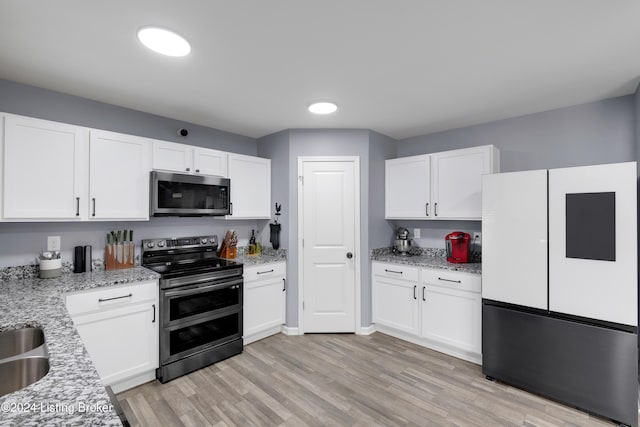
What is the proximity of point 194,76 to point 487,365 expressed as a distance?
3335 mm

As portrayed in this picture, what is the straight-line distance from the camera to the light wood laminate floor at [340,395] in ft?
6.77

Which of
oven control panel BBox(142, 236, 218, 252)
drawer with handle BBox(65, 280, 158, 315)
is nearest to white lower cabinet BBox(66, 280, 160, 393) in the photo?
drawer with handle BBox(65, 280, 158, 315)

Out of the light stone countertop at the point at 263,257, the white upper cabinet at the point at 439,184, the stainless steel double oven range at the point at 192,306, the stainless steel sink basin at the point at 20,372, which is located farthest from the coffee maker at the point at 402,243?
the stainless steel sink basin at the point at 20,372

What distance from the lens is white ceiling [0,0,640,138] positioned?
59.4 inches

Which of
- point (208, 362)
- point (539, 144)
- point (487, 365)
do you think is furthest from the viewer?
point (539, 144)

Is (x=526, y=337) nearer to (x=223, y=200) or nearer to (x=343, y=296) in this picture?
(x=343, y=296)

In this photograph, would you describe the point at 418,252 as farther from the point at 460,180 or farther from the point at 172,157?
the point at 172,157

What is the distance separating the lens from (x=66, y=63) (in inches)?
79.4

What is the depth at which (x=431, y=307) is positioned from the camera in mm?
3096

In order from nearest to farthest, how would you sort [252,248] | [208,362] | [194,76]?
1. [194,76]
2. [208,362]
3. [252,248]

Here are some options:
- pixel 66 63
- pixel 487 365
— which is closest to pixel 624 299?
pixel 487 365

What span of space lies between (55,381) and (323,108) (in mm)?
2564

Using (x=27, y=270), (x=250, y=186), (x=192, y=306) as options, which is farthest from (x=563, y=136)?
(x=27, y=270)

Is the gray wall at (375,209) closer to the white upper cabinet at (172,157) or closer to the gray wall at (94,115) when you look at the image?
the gray wall at (94,115)
